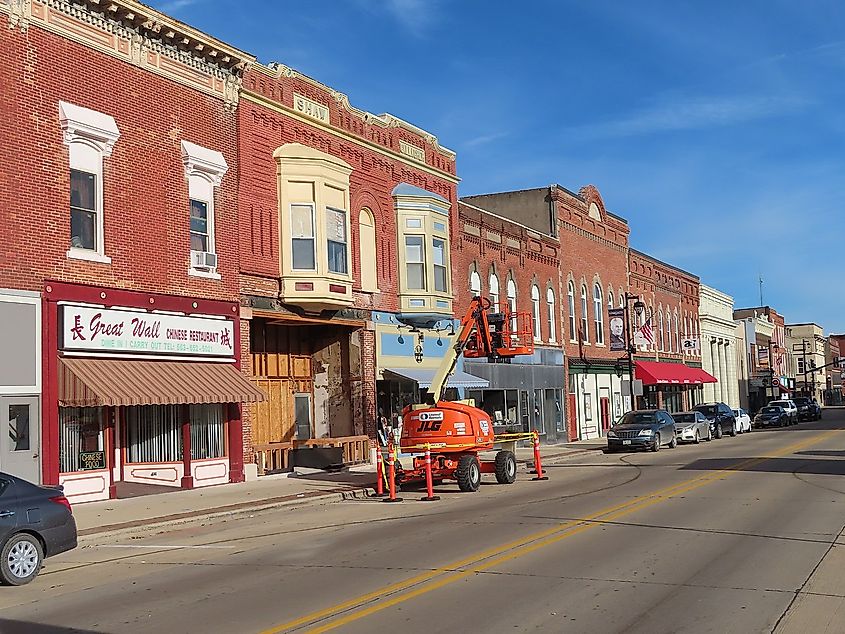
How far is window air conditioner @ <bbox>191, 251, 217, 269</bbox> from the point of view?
22.5 m

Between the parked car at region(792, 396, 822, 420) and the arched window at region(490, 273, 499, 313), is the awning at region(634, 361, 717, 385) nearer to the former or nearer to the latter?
the parked car at region(792, 396, 822, 420)

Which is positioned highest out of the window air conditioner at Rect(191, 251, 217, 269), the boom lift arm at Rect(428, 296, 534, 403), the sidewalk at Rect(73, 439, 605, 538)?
the window air conditioner at Rect(191, 251, 217, 269)

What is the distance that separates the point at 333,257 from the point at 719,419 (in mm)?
25802

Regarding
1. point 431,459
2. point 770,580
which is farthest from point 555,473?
point 770,580

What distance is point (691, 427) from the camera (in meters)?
39.5

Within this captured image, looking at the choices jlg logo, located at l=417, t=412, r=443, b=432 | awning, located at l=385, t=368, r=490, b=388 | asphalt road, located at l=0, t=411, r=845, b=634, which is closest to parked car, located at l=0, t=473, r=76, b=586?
asphalt road, located at l=0, t=411, r=845, b=634

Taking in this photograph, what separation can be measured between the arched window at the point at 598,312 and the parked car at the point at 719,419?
6129 millimetres

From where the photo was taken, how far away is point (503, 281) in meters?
38.2

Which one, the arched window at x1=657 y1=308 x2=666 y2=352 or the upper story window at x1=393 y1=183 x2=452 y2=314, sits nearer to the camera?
the upper story window at x1=393 y1=183 x2=452 y2=314

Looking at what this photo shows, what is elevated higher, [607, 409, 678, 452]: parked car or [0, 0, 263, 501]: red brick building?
[0, 0, 263, 501]: red brick building

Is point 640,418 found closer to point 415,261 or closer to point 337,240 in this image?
point 415,261

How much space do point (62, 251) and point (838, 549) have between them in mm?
15192

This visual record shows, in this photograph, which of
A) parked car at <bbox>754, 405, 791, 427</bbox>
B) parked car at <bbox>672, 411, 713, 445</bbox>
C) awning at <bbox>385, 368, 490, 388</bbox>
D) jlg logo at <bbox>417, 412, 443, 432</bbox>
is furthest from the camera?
parked car at <bbox>754, 405, 791, 427</bbox>

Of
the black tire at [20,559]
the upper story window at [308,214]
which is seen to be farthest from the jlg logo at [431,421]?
the black tire at [20,559]
